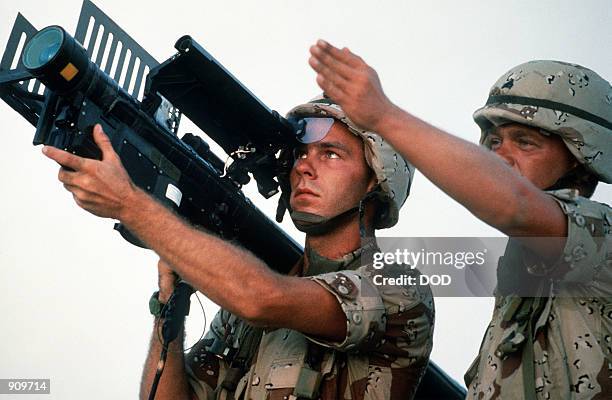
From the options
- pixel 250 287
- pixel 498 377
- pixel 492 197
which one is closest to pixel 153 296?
pixel 250 287

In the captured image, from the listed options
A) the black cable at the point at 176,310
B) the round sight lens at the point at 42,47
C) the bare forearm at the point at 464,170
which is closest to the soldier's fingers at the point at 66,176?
the round sight lens at the point at 42,47

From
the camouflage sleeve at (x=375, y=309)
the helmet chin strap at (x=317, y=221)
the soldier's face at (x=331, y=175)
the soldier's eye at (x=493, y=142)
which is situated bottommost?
the camouflage sleeve at (x=375, y=309)

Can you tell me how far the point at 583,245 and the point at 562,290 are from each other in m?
0.30

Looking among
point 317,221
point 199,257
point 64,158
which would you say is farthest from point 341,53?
point 317,221

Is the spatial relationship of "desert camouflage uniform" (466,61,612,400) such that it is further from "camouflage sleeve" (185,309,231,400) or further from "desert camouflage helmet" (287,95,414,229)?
"camouflage sleeve" (185,309,231,400)

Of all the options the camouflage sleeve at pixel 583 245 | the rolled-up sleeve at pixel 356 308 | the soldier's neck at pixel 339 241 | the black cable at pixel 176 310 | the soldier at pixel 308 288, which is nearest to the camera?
the camouflage sleeve at pixel 583 245

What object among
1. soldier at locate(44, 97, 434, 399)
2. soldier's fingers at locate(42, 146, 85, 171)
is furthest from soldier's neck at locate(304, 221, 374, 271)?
soldier's fingers at locate(42, 146, 85, 171)

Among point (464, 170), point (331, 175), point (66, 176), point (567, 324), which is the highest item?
point (331, 175)

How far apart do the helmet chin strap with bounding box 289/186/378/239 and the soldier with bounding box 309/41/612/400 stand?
967mm

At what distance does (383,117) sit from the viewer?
3.13 meters

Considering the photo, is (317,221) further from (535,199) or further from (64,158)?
(535,199)

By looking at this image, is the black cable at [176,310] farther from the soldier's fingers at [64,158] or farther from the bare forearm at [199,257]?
the soldier's fingers at [64,158]

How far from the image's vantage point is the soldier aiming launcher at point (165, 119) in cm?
388

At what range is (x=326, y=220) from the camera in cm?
475
